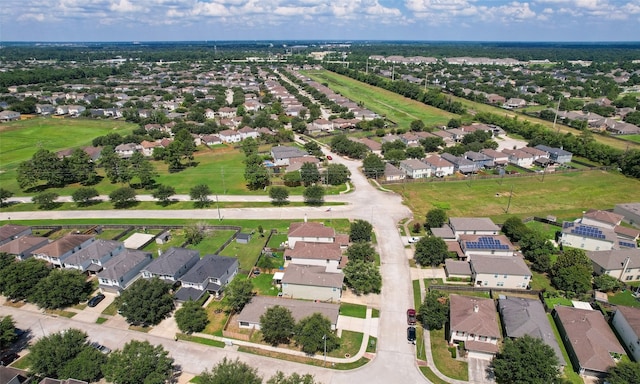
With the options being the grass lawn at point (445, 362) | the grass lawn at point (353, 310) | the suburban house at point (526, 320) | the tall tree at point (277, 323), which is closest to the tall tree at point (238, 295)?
the tall tree at point (277, 323)

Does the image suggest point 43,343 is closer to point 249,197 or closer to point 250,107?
point 249,197

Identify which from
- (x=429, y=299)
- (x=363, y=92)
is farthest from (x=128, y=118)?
(x=429, y=299)

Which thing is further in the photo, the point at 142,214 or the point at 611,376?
the point at 142,214

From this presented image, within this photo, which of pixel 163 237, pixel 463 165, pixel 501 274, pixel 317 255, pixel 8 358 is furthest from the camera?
pixel 463 165

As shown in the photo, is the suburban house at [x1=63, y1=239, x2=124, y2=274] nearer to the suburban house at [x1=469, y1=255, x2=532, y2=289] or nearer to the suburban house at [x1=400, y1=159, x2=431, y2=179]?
the suburban house at [x1=469, y1=255, x2=532, y2=289]

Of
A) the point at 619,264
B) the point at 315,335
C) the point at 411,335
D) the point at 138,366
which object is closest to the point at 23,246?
the point at 138,366

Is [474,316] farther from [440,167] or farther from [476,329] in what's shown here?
[440,167]
